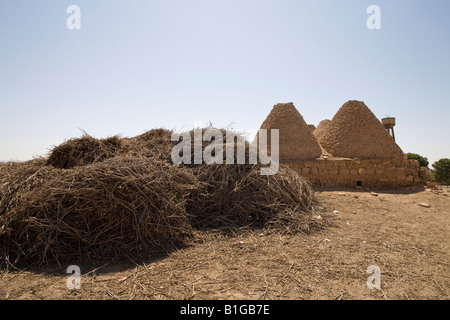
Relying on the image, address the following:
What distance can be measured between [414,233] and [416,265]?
4.94 ft

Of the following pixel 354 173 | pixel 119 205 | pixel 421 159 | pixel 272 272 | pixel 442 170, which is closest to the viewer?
pixel 272 272

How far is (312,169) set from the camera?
925 centimetres

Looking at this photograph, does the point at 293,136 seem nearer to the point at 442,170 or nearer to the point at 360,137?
the point at 360,137

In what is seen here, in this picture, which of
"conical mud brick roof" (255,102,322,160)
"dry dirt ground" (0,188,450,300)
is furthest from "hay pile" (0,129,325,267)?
"conical mud brick roof" (255,102,322,160)

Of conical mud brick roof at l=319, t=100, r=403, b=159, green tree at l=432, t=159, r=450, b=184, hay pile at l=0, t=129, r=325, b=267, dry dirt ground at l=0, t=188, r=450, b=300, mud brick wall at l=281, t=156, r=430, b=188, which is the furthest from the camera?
green tree at l=432, t=159, r=450, b=184

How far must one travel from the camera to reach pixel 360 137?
31.6 ft

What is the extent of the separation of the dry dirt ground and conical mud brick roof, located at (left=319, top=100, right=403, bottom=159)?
5.86 metres

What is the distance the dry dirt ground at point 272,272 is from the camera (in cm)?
231

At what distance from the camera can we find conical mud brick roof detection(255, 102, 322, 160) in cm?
956

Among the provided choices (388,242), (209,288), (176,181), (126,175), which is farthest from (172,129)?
(388,242)

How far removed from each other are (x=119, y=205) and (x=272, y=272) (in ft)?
6.67

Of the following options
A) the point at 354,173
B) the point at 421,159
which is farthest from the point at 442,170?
the point at 354,173

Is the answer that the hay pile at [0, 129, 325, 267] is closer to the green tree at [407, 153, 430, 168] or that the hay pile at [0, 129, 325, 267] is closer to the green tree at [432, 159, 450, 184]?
the green tree at [432, 159, 450, 184]
